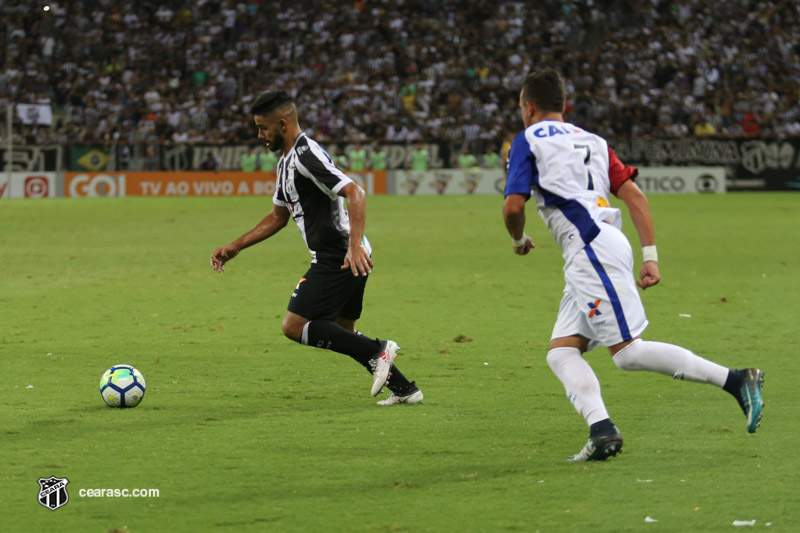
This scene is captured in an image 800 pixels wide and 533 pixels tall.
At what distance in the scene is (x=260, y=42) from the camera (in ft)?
145

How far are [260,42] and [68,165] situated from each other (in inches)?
428

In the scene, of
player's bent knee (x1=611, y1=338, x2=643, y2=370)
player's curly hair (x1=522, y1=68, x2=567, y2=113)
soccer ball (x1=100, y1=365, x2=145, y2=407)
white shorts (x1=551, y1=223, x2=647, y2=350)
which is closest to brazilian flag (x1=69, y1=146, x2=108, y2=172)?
soccer ball (x1=100, y1=365, x2=145, y2=407)

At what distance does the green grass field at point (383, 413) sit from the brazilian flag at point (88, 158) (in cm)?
2224

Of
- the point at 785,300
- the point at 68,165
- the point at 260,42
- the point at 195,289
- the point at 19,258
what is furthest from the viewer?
the point at 260,42

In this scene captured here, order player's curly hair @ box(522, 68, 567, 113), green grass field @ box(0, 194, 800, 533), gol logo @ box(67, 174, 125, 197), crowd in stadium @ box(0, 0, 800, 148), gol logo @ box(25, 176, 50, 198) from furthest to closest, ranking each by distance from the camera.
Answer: crowd in stadium @ box(0, 0, 800, 148) → gol logo @ box(67, 174, 125, 197) → gol logo @ box(25, 176, 50, 198) → player's curly hair @ box(522, 68, 567, 113) → green grass field @ box(0, 194, 800, 533)

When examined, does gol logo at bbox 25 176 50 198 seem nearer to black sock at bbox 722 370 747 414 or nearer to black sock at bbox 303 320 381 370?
black sock at bbox 303 320 381 370

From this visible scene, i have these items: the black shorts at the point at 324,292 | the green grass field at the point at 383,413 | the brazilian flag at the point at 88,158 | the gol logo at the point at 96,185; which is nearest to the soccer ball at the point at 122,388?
the green grass field at the point at 383,413

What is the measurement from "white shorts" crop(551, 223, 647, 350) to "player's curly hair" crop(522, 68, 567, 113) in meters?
0.69

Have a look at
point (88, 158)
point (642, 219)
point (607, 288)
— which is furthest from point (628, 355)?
point (88, 158)

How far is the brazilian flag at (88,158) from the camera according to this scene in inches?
1463

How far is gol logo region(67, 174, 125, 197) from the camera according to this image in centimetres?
3606

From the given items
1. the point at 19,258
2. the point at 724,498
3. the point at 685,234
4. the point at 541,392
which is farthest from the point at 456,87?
the point at 724,498

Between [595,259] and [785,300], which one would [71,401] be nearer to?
[595,259]

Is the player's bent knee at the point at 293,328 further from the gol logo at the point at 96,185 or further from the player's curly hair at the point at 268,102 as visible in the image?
the gol logo at the point at 96,185
